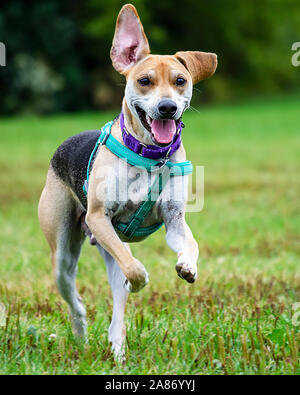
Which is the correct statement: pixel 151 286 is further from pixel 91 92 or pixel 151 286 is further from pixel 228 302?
pixel 91 92

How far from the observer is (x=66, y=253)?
4.94 metres

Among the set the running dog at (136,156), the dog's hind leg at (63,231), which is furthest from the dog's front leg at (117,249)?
the dog's hind leg at (63,231)

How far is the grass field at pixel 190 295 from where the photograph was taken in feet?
13.0

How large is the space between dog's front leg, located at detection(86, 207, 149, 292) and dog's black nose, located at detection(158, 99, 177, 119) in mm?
736

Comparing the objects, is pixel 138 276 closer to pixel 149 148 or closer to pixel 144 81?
pixel 149 148

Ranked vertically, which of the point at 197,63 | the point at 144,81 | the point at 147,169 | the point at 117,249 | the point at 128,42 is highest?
the point at 128,42

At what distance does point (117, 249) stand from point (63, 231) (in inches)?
36.8

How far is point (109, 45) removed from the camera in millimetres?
35531

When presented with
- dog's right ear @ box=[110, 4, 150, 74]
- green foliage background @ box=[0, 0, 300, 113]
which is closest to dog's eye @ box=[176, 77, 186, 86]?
dog's right ear @ box=[110, 4, 150, 74]

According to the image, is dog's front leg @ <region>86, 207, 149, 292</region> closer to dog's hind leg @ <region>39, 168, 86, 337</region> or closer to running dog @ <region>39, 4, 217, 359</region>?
running dog @ <region>39, 4, 217, 359</region>

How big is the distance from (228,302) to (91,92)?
30839 millimetres

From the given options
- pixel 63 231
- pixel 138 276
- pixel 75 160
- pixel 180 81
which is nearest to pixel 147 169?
pixel 180 81

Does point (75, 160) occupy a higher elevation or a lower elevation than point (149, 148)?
higher
